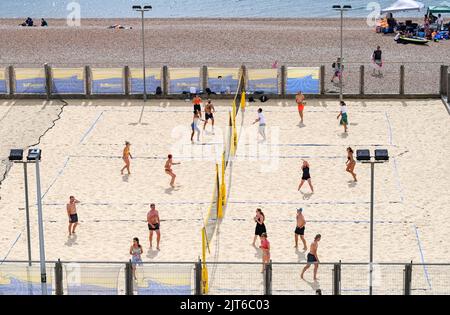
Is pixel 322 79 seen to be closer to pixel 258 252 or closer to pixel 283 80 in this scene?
pixel 283 80

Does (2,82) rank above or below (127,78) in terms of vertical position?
below

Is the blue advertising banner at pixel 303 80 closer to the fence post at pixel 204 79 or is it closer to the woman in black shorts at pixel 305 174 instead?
the fence post at pixel 204 79

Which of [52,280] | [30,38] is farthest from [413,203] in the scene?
[30,38]

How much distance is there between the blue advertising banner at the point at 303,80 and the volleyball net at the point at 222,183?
1.98 meters

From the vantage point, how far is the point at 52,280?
2328 cm

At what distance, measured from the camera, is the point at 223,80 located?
45719mm

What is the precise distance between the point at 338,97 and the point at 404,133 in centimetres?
598

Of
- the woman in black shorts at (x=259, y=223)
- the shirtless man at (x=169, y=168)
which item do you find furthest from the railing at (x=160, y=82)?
the woman in black shorts at (x=259, y=223)

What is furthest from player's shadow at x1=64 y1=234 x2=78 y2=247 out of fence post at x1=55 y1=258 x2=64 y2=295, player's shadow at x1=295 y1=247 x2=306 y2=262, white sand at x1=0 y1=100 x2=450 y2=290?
fence post at x1=55 y1=258 x2=64 y2=295

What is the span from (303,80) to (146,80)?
6.24 m

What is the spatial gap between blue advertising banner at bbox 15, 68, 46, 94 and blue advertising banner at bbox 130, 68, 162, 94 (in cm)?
355

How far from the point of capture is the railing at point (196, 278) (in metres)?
22.8

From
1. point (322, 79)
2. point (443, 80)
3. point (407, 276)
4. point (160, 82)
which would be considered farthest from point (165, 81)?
point (407, 276)

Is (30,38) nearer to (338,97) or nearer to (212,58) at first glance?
(212,58)
